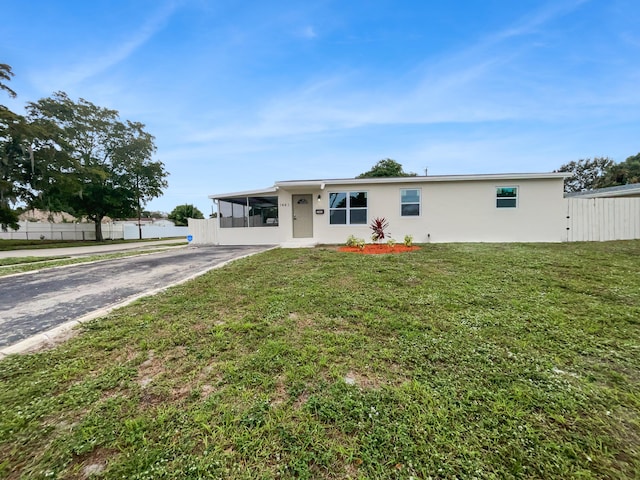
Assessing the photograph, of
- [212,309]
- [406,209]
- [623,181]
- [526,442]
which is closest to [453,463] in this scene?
[526,442]

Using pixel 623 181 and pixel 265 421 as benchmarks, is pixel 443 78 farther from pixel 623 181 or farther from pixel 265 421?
pixel 623 181

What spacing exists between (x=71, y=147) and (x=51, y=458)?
72.7 ft

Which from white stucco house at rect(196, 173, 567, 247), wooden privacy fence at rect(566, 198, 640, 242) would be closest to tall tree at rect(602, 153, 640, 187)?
wooden privacy fence at rect(566, 198, 640, 242)

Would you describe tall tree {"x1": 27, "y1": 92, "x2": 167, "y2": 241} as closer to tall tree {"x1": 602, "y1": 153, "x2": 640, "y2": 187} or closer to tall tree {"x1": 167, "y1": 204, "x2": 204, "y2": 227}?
tall tree {"x1": 167, "y1": 204, "x2": 204, "y2": 227}

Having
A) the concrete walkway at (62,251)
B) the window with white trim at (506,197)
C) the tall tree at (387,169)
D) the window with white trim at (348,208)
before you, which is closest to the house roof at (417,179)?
the window with white trim at (506,197)

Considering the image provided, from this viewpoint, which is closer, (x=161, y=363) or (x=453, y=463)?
(x=453, y=463)

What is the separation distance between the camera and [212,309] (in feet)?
11.3

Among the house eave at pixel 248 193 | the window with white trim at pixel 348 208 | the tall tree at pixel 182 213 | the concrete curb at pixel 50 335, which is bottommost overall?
the concrete curb at pixel 50 335

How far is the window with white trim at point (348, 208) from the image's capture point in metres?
10.9

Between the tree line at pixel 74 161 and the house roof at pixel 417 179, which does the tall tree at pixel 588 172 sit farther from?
the tree line at pixel 74 161

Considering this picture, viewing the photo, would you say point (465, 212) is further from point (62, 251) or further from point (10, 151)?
point (10, 151)

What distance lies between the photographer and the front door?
11508 millimetres

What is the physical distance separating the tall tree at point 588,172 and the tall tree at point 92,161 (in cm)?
4239

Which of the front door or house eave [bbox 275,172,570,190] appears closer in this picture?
house eave [bbox 275,172,570,190]
